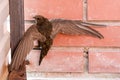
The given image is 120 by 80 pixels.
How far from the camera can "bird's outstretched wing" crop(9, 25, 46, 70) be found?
917 mm

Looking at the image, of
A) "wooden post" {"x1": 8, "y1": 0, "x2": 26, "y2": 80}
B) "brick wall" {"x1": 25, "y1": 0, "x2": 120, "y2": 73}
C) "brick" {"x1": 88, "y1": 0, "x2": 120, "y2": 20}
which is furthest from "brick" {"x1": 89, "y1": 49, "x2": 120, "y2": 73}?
"wooden post" {"x1": 8, "y1": 0, "x2": 26, "y2": 80}

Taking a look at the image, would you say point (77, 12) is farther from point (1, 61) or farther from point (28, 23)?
point (1, 61)

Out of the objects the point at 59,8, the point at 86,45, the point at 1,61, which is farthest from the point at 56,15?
the point at 1,61

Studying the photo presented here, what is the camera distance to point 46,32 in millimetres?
941

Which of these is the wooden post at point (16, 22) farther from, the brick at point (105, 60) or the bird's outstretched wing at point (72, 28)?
the brick at point (105, 60)

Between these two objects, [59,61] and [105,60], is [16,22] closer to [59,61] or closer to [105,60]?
[59,61]

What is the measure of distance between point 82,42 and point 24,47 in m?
0.18

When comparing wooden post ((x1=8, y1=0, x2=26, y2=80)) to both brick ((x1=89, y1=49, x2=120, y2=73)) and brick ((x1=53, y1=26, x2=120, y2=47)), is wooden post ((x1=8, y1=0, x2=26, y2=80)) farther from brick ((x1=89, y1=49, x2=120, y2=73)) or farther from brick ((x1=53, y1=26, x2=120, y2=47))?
brick ((x1=89, y1=49, x2=120, y2=73))

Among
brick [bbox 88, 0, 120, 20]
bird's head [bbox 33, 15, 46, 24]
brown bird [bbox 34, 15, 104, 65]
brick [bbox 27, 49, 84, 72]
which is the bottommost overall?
brick [bbox 27, 49, 84, 72]

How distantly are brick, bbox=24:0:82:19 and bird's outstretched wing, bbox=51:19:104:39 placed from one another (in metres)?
0.02

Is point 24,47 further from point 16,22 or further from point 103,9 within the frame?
point 103,9

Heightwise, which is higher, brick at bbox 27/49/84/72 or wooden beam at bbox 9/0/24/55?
wooden beam at bbox 9/0/24/55

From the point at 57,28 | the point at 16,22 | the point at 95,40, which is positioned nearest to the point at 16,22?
the point at 16,22

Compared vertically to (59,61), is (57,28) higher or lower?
higher
